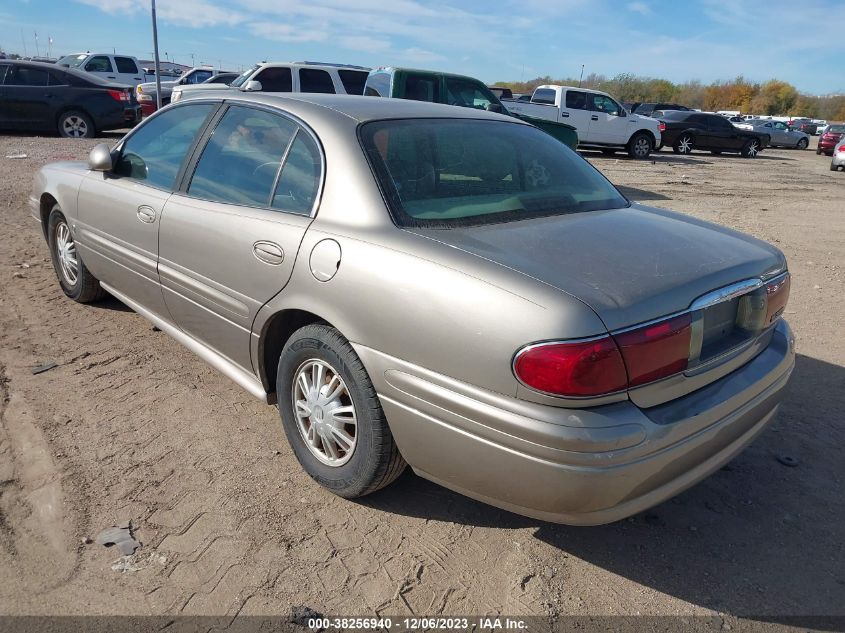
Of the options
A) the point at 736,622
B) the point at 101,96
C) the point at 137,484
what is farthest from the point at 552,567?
the point at 101,96

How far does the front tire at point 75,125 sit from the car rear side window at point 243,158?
14026mm

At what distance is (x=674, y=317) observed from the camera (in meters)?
2.24

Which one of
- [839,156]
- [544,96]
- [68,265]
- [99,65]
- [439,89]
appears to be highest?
[99,65]

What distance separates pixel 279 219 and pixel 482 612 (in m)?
1.75

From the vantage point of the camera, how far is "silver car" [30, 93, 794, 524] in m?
2.12

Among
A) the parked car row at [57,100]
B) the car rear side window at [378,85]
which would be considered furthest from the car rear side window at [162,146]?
the parked car row at [57,100]

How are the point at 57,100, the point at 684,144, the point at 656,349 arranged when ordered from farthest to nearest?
the point at 684,144
the point at 57,100
the point at 656,349

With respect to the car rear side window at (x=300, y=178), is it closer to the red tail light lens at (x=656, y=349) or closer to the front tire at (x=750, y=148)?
the red tail light lens at (x=656, y=349)

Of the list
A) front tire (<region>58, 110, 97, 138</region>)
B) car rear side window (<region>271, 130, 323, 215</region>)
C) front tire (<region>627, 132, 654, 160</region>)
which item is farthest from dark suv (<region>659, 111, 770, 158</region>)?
car rear side window (<region>271, 130, 323, 215</region>)

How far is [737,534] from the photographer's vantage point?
276 cm

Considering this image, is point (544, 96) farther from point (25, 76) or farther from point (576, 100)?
point (25, 76)

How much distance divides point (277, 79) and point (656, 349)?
12314mm

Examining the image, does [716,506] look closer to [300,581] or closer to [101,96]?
[300,581]

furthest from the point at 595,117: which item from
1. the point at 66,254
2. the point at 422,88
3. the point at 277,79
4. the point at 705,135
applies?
the point at 66,254
